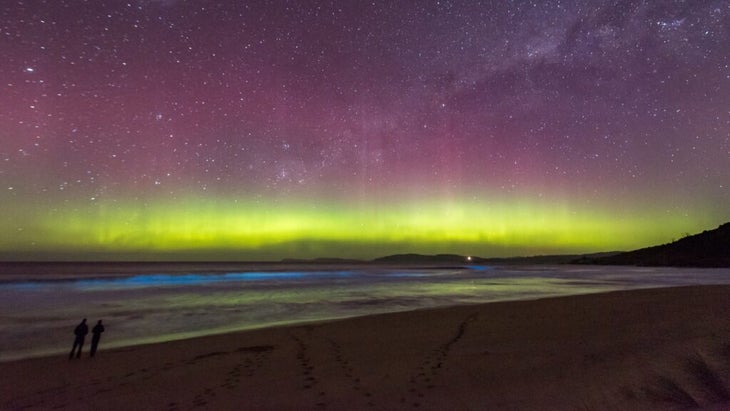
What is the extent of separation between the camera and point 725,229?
124 metres

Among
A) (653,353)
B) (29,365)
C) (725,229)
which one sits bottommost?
(29,365)

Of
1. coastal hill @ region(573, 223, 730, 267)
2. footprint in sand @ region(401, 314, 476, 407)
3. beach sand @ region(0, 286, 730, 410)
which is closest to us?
beach sand @ region(0, 286, 730, 410)

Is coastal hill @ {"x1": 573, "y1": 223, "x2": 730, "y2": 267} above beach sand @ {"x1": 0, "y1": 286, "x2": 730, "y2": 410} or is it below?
above

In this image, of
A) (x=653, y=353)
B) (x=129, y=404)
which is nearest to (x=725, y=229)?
(x=653, y=353)

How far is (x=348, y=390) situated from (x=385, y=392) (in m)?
0.69

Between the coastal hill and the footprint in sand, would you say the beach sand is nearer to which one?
the footprint in sand

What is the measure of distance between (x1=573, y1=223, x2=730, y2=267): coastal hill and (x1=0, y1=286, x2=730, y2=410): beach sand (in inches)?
4193

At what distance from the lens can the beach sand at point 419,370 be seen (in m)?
7.14

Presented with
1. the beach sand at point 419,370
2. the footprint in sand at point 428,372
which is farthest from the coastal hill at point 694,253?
the footprint in sand at point 428,372

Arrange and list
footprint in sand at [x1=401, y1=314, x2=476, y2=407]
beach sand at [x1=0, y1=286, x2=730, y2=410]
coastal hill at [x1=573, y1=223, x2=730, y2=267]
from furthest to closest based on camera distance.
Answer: coastal hill at [x1=573, y1=223, x2=730, y2=267]
footprint in sand at [x1=401, y1=314, x2=476, y2=407]
beach sand at [x1=0, y1=286, x2=730, y2=410]

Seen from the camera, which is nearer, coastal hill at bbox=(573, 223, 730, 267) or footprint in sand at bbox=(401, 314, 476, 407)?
footprint in sand at bbox=(401, 314, 476, 407)

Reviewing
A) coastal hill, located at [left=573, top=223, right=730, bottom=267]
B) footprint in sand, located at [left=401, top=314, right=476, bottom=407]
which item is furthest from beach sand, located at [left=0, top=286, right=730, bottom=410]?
coastal hill, located at [left=573, top=223, right=730, bottom=267]

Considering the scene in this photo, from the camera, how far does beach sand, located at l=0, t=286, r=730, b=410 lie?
23.4ft

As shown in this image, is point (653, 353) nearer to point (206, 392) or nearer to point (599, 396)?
point (599, 396)
